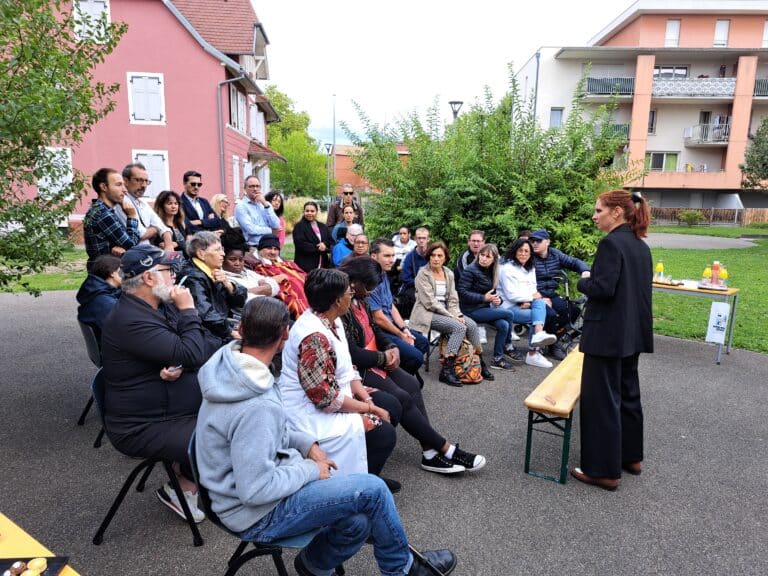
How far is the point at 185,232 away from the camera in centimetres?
612

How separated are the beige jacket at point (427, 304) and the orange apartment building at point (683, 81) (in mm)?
30173

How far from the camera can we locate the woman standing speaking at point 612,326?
3.49 meters

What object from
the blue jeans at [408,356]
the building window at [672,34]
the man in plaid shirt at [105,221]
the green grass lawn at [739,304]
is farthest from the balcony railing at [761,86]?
the man in plaid shirt at [105,221]

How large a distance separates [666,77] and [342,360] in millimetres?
38326

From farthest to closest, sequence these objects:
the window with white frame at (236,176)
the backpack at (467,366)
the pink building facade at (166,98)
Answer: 1. the window with white frame at (236,176)
2. the pink building facade at (166,98)
3. the backpack at (467,366)

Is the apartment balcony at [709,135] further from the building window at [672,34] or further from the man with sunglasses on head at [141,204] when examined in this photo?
the man with sunglasses on head at [141,204]

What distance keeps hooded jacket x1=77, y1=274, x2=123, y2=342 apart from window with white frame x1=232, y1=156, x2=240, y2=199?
60.4 feet

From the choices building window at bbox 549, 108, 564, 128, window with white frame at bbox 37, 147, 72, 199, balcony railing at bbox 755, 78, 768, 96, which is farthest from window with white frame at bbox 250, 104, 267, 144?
balcony railing at bbox 755, 78, 768, 96

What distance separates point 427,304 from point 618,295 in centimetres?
259

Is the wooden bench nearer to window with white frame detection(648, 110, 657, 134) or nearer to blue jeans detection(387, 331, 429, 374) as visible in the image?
blue jeans detection(387, 331, 429, 374)

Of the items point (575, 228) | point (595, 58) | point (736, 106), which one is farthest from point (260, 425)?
point (736, 106)

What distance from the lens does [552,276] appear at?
6996mm

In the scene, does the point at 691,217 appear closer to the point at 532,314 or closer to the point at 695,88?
the point at 695,88

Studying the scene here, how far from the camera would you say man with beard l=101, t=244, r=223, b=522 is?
285 cm
